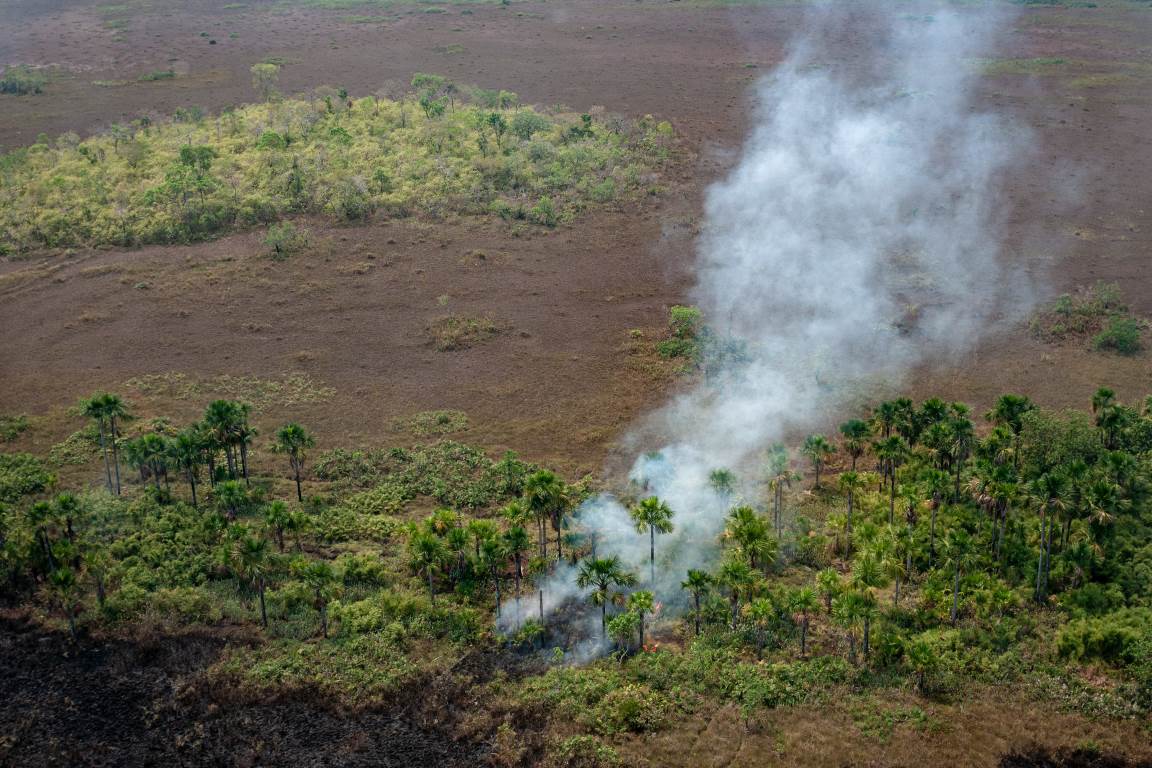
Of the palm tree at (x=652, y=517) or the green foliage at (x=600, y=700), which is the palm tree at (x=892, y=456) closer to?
the palm tree at (x=652, y=517)

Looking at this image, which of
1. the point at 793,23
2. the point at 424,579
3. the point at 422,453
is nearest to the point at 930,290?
the point at 422,453

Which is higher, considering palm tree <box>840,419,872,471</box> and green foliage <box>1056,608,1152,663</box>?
palm tree <box>840,419,872,471</box>

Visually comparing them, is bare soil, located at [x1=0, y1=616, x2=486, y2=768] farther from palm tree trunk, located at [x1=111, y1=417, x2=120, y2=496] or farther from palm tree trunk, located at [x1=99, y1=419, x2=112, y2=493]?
palm tree trunk, located at [x1=111, y1=417, x2=120, y2=496]

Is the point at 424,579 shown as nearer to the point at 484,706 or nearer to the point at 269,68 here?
the point at 484,706

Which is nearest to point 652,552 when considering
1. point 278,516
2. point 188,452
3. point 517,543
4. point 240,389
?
point 517,543

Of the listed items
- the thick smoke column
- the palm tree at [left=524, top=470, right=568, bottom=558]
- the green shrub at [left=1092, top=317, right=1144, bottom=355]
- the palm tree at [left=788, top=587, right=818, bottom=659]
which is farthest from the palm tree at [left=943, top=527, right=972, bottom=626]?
the green shrub at [left=1092, top=317, right=1144, bottom=355]

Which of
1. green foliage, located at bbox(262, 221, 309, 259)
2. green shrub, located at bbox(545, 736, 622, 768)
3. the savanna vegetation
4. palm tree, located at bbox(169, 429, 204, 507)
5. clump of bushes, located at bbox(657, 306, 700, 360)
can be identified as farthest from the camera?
green foliage, located at bbox(262, 221, 309, 259)

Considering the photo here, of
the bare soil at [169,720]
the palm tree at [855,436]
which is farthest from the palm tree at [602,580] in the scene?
the palm tree at [855,436]
